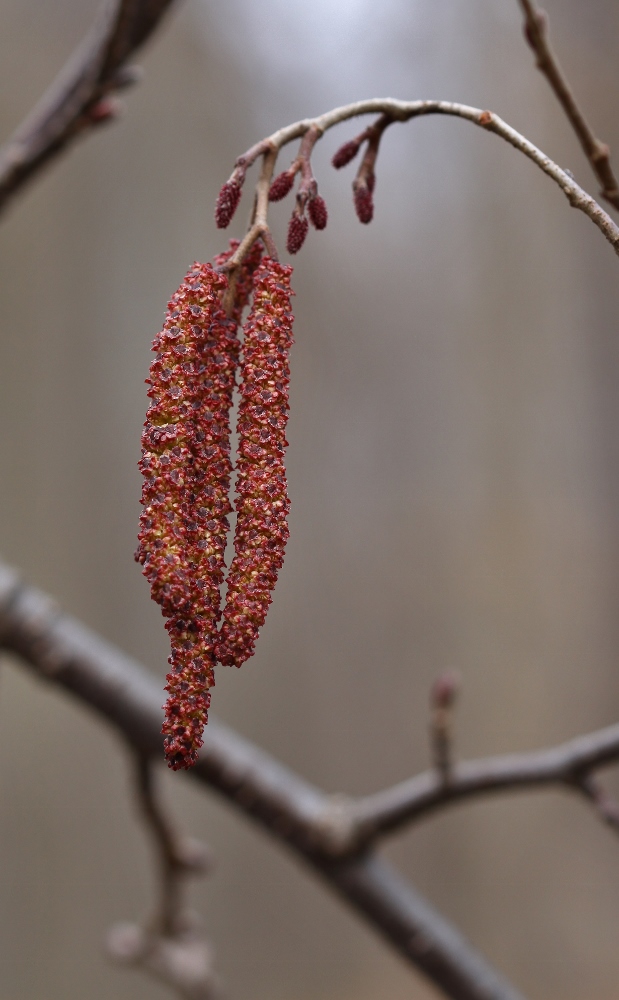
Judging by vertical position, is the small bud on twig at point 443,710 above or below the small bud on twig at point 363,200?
below

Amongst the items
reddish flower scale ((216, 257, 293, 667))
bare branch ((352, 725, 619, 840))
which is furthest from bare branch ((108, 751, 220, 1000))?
reddish flower scale ((216, 257, 293, 667))

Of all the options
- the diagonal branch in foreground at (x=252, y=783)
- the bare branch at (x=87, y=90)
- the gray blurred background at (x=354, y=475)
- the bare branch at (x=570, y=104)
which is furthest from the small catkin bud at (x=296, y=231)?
the gray blurred background at (x=354, y=475)

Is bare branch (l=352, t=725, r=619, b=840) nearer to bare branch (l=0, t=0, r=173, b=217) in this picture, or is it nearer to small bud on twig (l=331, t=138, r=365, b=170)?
small bud on twig (l=331, t=138, r=365, b=170)

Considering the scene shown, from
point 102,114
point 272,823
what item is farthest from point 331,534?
point 102,114

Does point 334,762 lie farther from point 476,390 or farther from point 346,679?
point 476,390

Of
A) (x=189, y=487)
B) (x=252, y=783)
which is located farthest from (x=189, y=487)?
(x=252, y=783)

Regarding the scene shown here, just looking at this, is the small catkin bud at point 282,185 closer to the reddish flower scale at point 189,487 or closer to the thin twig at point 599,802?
the reddish flower scale at point 189,487
